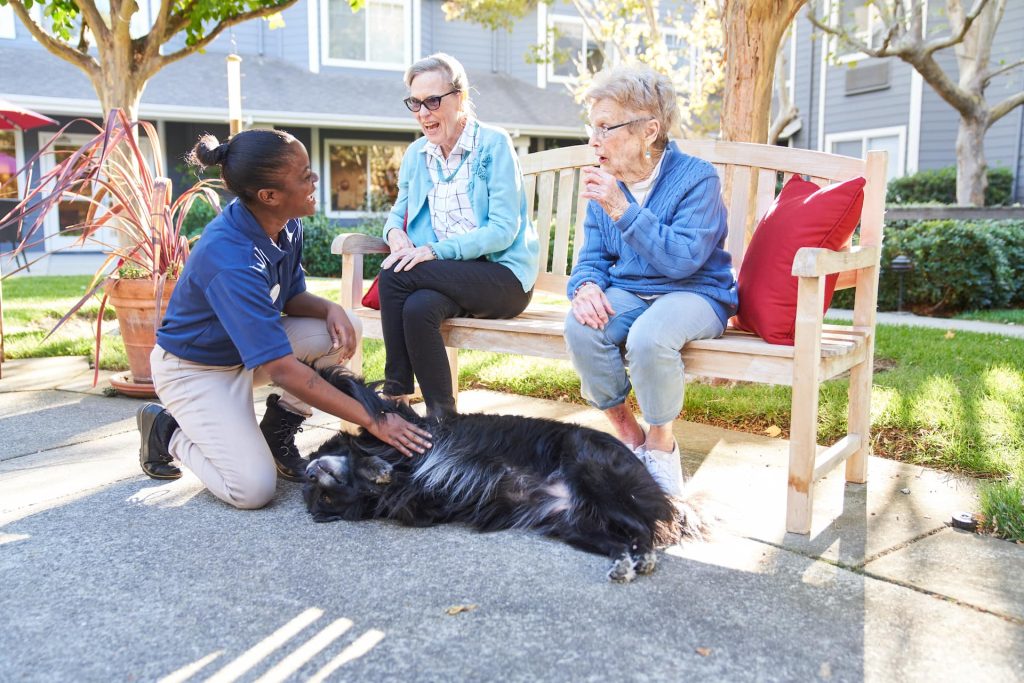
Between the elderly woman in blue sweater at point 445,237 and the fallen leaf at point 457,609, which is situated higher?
the elderly woman in blue sweater at point 445,237

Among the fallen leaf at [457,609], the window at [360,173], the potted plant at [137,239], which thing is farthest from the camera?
the window at [360,173]

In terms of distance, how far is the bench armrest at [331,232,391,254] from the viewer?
3.39 m

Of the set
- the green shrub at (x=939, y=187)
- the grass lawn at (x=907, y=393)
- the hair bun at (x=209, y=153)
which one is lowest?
the grass lawn at (x=907, y=393)

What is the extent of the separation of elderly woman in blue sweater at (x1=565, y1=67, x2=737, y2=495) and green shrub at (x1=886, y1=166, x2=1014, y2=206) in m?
11.6

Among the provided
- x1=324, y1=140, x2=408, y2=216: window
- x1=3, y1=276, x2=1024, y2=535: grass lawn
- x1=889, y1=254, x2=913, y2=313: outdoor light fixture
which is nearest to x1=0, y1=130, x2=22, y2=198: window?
x1=324, y1=140, x2=408, y2=216: window

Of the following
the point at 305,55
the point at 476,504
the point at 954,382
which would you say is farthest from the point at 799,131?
the point at 476,504

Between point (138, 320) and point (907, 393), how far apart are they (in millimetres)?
3596

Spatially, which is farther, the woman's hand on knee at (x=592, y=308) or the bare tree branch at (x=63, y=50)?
the bare tree branch at (x=63, y=50)

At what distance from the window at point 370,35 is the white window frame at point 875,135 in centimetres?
803

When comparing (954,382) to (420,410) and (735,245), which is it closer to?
(735,245)

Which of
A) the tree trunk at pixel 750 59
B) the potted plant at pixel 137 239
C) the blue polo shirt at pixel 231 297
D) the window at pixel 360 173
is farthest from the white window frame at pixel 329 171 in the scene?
the blue polo shirt at pixel 231 297

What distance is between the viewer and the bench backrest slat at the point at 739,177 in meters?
2.89

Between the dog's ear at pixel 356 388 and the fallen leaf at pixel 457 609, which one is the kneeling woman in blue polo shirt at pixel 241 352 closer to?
the dog's ear at pixel 356 388

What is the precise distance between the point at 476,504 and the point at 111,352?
11.6 feet
